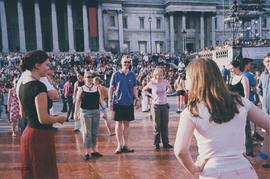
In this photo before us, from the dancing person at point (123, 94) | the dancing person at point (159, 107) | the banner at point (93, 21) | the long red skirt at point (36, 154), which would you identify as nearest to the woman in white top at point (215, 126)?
the long red skirt at point (36, 154)

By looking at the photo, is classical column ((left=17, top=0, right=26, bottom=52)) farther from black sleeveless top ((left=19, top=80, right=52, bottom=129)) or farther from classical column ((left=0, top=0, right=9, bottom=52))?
black sleeveless top ((left=19, top=80, right=52, bottom=129))

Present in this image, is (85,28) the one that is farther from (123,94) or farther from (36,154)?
(36,154)

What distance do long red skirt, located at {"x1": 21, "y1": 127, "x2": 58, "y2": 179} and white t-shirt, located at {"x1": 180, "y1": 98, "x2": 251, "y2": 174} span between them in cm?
177

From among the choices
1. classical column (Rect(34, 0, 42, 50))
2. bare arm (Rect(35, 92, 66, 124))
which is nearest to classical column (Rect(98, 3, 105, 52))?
classical column (Rect(34, 0, 42, 50))

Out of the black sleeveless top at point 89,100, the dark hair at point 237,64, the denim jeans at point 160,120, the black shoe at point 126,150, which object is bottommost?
the black shoe at point 126,150

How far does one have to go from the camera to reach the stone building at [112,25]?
1556 inches

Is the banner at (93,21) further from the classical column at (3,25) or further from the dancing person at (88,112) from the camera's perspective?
the dancing person at (88,112)

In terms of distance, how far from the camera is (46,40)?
140 feet

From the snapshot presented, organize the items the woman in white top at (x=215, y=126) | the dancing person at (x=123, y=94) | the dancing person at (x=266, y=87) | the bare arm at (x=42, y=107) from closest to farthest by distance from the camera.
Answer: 1. the woman in white top at (x=215, y=126)
2. the bare arm at (x=42, y=107)
3. the dancing person at (x=266, y=87)
4. the dancing person at (x=123, y=94)

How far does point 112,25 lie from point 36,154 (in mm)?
44384

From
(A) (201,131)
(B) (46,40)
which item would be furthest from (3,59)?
(A) (201,131)

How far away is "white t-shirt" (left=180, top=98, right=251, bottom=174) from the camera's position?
1752 millimetres

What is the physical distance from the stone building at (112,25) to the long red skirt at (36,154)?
38163 millimetres

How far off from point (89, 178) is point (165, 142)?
226 cm
